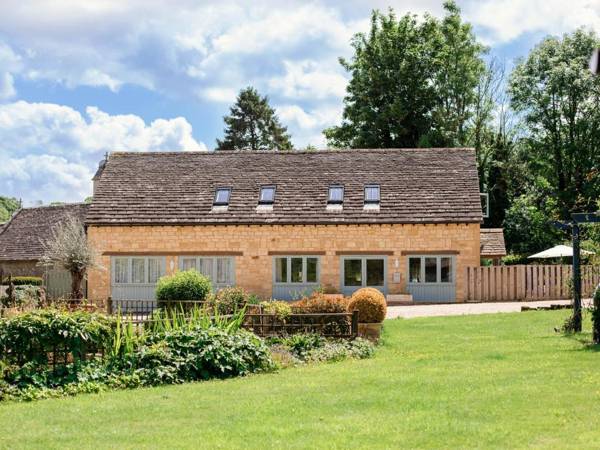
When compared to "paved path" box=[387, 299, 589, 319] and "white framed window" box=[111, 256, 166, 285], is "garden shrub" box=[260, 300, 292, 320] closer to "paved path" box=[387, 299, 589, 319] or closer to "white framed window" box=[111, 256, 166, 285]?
"paved path" box=[387, 299, 589, 319]

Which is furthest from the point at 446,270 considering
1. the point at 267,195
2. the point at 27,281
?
the point at 27,281

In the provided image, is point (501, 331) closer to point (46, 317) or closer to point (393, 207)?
point (46, 317)

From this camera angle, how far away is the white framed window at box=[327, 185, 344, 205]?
37.2m

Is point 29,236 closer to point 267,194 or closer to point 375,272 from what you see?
point 267,194

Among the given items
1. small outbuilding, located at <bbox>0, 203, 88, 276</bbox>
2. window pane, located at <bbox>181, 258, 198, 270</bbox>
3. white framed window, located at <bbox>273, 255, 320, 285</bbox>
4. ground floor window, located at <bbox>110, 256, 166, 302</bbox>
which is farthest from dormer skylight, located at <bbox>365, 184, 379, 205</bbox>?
small outbuilding, located at <bbox>0, 203, 88, 276</bbox>

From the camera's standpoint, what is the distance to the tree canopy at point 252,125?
7369 cm

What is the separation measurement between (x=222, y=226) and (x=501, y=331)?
17.4 meters

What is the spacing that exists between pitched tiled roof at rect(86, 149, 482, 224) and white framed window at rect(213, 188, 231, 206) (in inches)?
8.8

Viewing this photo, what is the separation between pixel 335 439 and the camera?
909 cm

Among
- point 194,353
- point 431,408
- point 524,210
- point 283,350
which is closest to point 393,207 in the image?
point 524,210

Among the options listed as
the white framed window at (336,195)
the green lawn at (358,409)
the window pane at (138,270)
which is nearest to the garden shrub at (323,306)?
the green lawn at (358,409)

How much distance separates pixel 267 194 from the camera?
37.8 meters

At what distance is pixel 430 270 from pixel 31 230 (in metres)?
22.3

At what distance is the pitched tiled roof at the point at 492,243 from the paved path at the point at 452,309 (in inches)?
389
